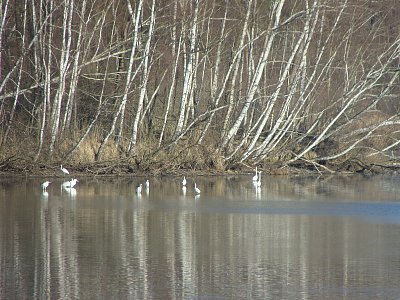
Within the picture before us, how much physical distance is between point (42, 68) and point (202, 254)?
55.3ft

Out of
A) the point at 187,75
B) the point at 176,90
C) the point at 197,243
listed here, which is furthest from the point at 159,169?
the point at 197,243

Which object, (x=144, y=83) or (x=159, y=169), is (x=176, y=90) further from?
(x=159, y=169)

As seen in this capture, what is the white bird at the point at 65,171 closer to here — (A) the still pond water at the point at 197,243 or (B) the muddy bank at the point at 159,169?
(B) the muddy bank at the point at 159,169

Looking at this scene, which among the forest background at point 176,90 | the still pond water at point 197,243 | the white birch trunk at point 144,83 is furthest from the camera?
the forest background at point 176,90

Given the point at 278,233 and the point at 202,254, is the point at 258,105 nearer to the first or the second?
the point at 278,233

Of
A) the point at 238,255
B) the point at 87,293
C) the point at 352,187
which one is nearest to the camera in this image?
the point at 87,293

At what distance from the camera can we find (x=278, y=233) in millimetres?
15727

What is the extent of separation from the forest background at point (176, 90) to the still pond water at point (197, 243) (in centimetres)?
417

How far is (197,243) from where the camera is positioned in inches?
565

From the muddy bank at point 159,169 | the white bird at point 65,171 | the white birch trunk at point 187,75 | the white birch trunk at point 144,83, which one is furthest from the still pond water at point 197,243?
the white birch trunk at point 187,75

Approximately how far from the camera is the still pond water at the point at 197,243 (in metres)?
10.9

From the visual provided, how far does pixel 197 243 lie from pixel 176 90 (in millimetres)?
17947

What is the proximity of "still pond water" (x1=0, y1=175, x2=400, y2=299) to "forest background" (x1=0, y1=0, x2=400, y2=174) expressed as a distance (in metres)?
4.17

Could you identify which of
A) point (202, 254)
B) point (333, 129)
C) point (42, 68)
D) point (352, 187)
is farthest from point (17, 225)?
point (333, 129)
